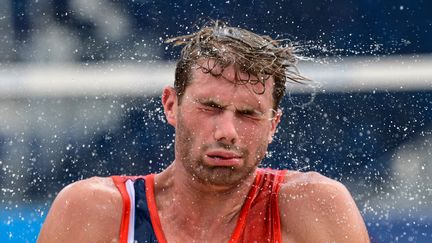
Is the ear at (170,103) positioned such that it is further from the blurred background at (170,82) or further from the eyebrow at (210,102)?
the blurred background at (170,82)

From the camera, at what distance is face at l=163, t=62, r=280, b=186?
2.12 metres

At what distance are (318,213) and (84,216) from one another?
581 millimetres

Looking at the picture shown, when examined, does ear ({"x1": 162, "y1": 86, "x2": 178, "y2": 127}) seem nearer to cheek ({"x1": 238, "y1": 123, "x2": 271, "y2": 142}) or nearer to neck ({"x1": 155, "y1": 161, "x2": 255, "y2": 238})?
neck ({"x1": 155, "y1": 161, "x2": 255, "y2": 238})

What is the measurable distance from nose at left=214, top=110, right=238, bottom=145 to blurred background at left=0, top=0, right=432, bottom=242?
166cm

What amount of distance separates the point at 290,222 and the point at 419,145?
1.80m

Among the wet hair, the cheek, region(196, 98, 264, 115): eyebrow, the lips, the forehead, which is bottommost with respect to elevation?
the lips

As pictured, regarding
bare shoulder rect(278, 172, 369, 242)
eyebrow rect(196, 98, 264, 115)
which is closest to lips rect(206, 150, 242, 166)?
eyebrow rect(196, 98, 264, 115)

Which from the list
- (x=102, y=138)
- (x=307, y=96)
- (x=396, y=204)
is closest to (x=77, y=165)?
(x=102, y=138)

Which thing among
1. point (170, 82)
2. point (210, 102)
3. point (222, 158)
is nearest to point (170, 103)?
point (210, 102)

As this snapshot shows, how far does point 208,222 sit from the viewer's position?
2.28m

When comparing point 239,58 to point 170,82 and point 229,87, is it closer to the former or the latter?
point 229,87

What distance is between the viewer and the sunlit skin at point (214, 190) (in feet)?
7.05

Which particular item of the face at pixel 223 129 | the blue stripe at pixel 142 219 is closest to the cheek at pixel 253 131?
the face at pixel 223 129

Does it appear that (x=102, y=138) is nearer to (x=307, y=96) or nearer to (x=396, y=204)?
(x=307, y=96)
